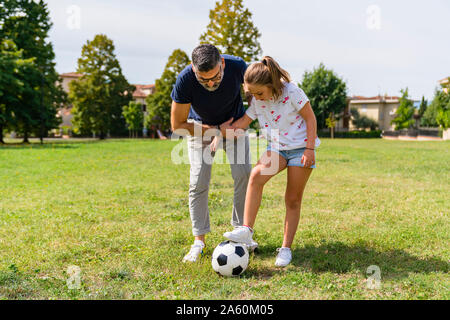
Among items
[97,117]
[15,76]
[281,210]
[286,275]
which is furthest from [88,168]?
[97,117]

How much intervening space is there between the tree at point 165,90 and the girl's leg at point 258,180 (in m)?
46.9

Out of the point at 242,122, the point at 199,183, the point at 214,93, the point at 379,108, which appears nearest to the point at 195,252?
the point at 199,183

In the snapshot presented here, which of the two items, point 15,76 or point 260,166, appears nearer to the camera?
point 260,166

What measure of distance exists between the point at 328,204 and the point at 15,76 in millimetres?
30176

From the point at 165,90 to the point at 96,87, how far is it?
346 inches

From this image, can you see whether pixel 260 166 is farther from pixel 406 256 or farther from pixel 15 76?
pixel 15 76

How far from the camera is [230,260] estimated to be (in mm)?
3463

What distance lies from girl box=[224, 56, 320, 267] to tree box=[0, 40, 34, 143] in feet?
94.9

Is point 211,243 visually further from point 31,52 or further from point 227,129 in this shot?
point 31,52

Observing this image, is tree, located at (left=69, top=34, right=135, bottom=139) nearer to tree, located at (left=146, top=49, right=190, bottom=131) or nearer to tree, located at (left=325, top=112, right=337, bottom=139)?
tree, located at (left=146, top=49, right=190, bottom=131)

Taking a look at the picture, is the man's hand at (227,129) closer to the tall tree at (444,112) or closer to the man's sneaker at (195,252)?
the man's sneaker at (195,252)

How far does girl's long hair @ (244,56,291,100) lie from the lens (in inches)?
136

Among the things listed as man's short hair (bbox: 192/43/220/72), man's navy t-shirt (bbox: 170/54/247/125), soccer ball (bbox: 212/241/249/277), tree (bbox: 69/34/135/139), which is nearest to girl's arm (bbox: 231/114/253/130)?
man's navy t-shirt (bbox: 170/54/247/125)
